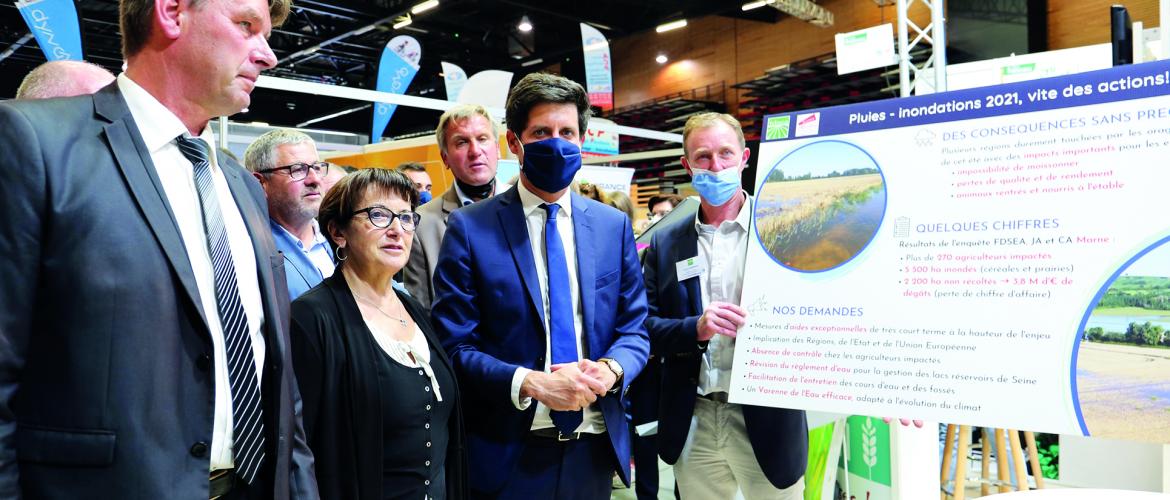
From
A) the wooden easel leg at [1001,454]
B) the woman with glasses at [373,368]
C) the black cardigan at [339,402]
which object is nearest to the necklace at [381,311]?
the woman with glasses at [373,368]

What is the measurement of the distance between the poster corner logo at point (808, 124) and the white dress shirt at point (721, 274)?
0.30 meters

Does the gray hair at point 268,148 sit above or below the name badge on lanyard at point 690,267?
above

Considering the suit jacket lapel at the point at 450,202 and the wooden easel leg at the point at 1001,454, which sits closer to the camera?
the suit jacket lapel at the point at 450,202

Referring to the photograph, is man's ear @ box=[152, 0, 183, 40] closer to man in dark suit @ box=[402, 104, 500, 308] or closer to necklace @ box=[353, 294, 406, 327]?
necklace @ box=[353, 294, 406, 327]

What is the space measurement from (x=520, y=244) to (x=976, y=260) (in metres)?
1.17

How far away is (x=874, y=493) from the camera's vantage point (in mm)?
3611

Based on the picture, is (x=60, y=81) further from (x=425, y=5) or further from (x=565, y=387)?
(x=425, y=5)

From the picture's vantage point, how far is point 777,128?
7.81 feet

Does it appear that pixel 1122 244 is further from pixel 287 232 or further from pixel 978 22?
pixel 978 22

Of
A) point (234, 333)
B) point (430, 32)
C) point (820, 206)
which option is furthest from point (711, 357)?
point (430, 32)

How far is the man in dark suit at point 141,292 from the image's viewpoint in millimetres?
1039

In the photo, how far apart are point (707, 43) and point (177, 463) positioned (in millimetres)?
18644

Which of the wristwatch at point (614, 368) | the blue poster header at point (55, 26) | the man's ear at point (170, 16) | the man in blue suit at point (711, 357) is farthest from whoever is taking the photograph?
the blue poster header at point (55, 26)

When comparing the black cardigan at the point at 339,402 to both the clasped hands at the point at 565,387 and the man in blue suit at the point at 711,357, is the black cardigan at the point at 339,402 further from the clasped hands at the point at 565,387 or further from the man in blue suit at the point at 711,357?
the man in blue suit at the point at 711,357
